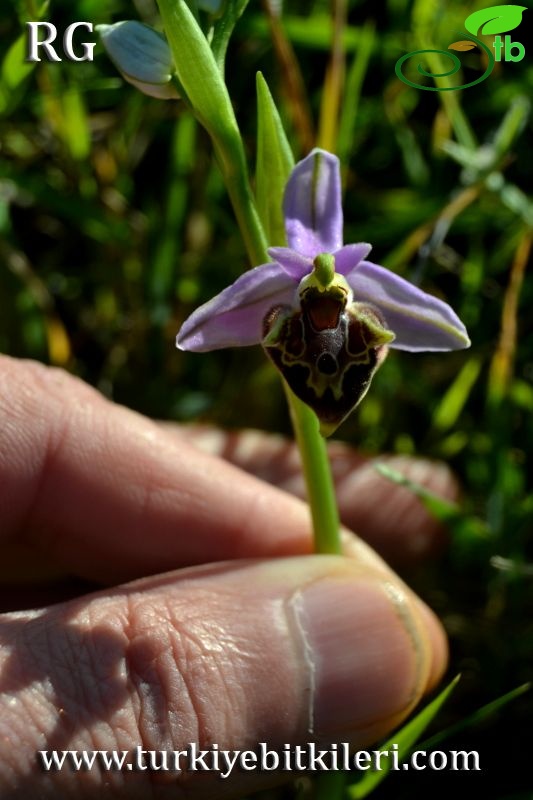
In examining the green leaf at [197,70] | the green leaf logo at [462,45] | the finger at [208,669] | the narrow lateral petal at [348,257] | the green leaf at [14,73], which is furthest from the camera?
the green leaf logo at [462,45]

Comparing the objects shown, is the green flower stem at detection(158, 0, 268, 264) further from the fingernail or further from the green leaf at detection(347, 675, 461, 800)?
the green leaf at detection(347, 675, 461, 800)

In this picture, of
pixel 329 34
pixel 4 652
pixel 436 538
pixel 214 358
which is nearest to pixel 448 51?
pixel 329 34

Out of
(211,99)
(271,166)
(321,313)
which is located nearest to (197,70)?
(211,99)

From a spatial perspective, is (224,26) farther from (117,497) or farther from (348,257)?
(117,497)

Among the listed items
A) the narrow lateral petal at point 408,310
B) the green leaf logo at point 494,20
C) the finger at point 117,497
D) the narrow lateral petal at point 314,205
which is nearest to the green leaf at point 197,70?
the narrow lateral petal at point 314,205

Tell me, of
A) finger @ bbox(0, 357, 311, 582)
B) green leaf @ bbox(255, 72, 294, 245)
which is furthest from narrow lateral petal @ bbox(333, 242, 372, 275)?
finger @ bbox(0, 357, 311, 582)

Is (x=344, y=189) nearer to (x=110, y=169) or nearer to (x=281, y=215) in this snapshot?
(x=110, y=169)

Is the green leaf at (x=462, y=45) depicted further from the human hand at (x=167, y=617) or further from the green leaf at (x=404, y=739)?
the green leaf at (x=404, y=739)
